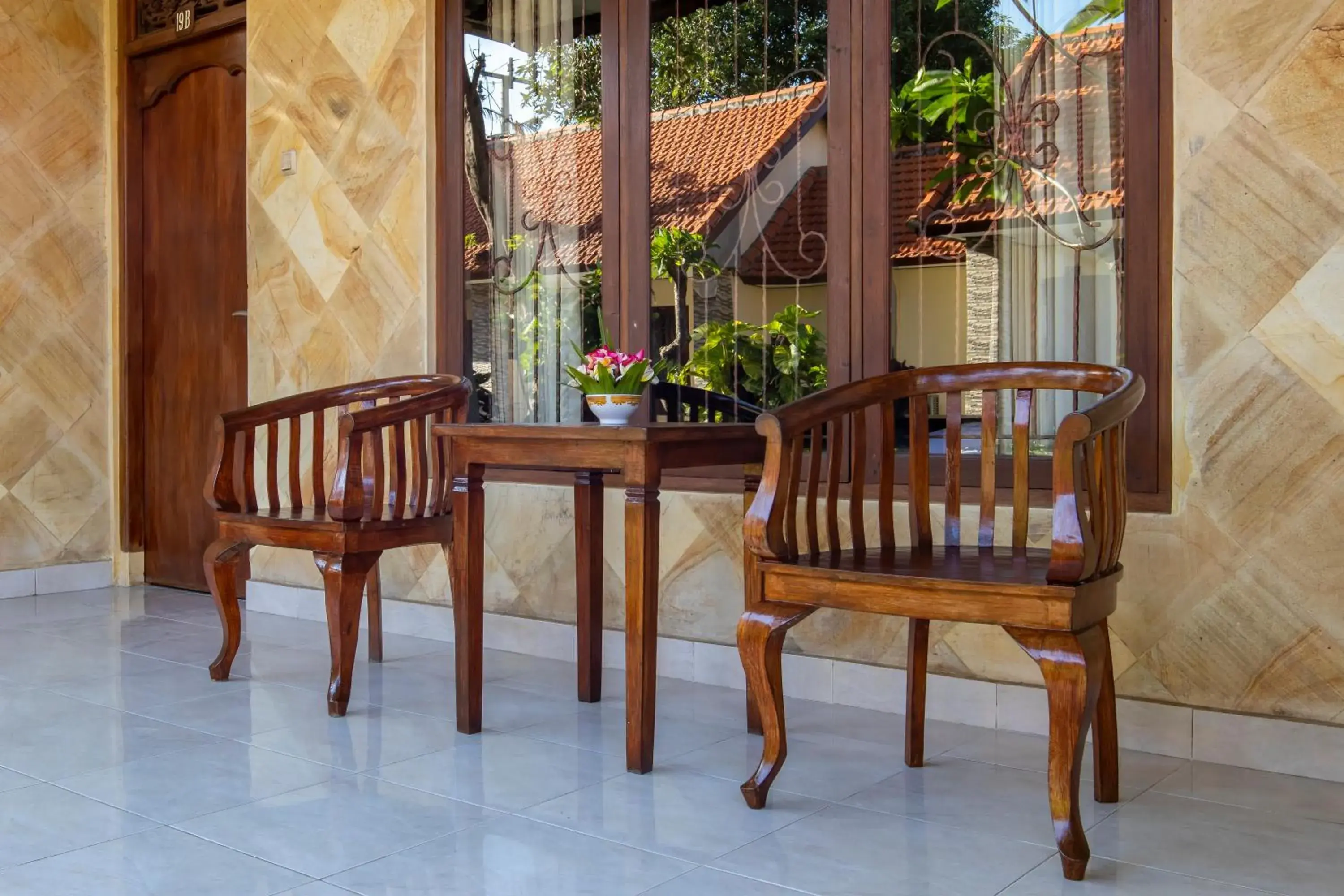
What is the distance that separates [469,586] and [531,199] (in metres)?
1.54

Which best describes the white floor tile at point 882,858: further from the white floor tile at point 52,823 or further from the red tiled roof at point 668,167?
the red tiled roof at point 668,167

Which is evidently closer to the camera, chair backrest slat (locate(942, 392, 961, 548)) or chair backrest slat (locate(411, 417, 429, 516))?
chair backrest slat (locate(942, 392, 961, 548))

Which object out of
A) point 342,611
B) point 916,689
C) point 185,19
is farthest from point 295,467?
point 185,19

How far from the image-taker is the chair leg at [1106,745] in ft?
7.11

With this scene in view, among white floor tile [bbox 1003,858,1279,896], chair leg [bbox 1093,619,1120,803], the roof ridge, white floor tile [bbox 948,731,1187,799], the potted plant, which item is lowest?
white floor tile [bbox 948,731,1187,799]

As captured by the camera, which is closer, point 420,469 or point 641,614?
point 641,614

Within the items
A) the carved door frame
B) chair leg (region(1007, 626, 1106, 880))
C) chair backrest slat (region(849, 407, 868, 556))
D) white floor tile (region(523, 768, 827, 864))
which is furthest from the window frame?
the carved door frame

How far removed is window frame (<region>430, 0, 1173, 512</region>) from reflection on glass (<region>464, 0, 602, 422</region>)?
0.19ft

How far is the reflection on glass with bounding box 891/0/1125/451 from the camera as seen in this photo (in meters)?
2.77

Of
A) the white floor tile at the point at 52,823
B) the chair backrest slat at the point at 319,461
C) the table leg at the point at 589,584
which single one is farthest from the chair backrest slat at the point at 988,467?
the chair backrest slat at the point at 319,461

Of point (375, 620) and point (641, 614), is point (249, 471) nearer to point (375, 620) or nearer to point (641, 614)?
point (375, 620)

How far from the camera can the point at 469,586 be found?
2.77 meters

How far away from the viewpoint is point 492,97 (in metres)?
3.92

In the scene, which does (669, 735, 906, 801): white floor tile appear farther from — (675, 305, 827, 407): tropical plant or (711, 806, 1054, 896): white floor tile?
(675, 305, 827, 407): tropical plant
